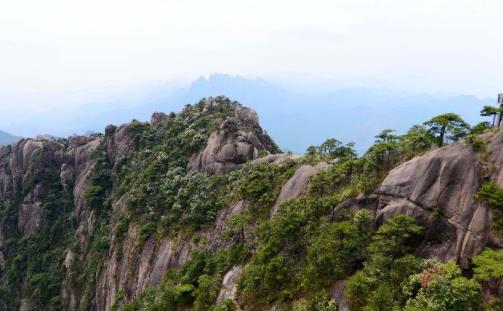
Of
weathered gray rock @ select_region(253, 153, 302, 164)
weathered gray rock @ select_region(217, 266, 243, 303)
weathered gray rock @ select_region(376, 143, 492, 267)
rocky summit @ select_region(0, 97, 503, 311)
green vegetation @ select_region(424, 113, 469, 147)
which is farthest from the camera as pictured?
weathered gray rock @ select_region(253, 153, 302, 164)

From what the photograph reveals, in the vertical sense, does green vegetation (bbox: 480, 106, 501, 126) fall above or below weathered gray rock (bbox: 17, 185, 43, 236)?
above

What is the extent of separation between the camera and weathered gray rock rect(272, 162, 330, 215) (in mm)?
33406

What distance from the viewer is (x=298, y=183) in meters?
34.0

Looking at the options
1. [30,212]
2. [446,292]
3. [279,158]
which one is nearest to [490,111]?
[446,292]

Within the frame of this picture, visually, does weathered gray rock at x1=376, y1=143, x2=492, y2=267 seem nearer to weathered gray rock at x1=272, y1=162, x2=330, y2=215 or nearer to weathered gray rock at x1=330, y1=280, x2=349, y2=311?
weathered gray rock at x1=330, y1=280, x2=349, y2=311

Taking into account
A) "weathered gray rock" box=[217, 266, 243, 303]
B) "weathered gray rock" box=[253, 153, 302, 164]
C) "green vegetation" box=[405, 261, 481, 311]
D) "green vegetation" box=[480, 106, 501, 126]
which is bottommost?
"weathered gray rock" box=[217, 266, 243, 303]

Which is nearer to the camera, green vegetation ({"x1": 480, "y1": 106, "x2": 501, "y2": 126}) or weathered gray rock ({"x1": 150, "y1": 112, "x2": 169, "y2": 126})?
green vegetation ({"x1": 480, "y1": 106, "x2": 501, "y2": 126})

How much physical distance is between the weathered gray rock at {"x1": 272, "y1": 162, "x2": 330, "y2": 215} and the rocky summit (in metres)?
0.13

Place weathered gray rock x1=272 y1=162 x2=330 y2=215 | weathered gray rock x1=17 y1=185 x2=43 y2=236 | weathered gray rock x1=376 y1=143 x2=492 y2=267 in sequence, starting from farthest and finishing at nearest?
1. weathered gray rock x1=17 y1=185 x2=43 y2=236
2. weathered gray rock x1=272 y1=162 x2=330 y2=215
3. weathered gray rock x1=376 y1=143 x2=492 y2=267

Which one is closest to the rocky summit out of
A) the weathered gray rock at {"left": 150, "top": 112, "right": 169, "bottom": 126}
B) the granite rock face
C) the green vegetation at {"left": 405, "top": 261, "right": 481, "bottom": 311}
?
the green vegetation at {"left": 405, "top": 261, "right": 481, "bottom": 311}

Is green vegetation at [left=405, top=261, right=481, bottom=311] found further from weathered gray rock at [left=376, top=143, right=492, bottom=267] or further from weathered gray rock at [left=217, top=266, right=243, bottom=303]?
weathered gray rock at [left=217, top=266, right=243, bottom=303]

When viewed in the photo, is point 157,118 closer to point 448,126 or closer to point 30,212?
point 30,212

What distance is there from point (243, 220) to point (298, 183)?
5.63 m

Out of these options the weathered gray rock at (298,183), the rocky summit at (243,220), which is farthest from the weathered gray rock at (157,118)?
the weathered gray rock at (298,183)
